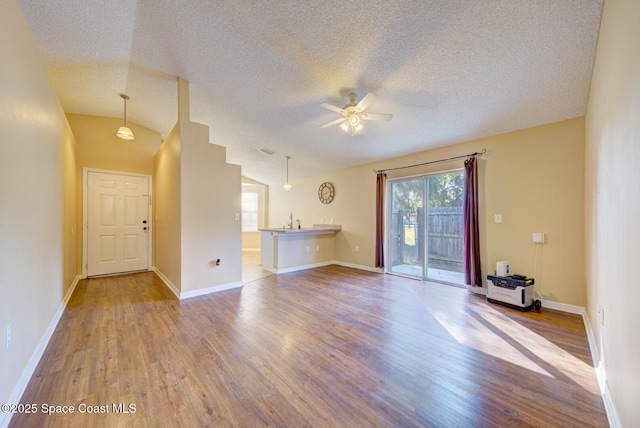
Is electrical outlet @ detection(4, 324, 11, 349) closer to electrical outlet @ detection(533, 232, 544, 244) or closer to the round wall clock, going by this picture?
electrical outlet @ detection(533, 232, 544, 244)

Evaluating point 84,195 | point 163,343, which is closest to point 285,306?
point 163,343

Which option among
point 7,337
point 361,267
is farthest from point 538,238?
point 7,337

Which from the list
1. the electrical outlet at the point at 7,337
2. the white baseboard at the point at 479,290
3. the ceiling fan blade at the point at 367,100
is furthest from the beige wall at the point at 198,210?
the white baseboard at the point at 479,290

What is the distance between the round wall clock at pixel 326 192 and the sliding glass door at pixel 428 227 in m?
1.69

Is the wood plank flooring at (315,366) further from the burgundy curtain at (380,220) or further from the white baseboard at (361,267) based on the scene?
the white baseboard at (361,267)

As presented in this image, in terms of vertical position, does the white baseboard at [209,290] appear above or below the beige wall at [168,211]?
below

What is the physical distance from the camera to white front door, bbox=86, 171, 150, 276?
16.0 feet

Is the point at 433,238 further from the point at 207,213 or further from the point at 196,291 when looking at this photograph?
the point at 196,291

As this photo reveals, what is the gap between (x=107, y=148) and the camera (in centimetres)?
503

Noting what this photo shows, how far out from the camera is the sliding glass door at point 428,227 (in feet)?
13.9

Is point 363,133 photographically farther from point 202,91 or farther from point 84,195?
point 84,195

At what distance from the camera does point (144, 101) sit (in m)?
4.14

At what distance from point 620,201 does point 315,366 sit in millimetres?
2262

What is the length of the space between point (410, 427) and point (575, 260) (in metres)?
3.27
